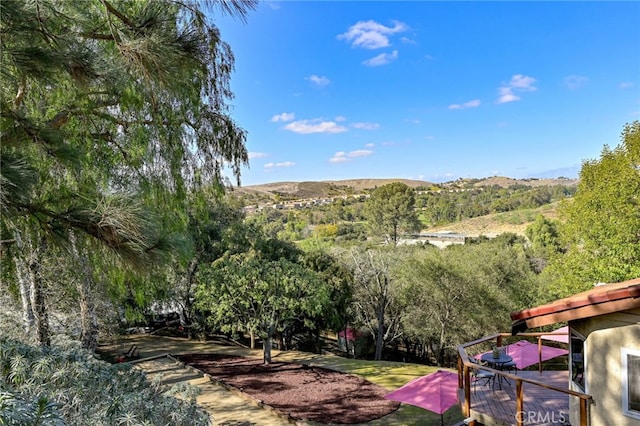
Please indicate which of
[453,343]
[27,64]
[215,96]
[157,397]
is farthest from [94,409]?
[453,343]

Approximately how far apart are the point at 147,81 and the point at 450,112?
33874mm

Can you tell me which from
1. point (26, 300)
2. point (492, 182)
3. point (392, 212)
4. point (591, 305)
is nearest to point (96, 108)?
point (26, 300)

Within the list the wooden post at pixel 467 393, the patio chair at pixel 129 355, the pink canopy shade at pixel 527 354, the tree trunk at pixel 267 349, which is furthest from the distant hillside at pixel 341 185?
the wooden post at pixel 467 393

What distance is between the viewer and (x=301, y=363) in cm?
1464

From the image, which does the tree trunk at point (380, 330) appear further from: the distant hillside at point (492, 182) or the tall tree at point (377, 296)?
the distant hillside at point (492, 182)

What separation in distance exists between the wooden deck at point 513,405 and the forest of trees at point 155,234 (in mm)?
4744

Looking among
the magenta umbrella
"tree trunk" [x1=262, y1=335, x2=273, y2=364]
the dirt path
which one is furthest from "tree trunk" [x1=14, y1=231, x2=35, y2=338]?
"tree trunk" [x1=262, y1=335, x2=273, y2=364]

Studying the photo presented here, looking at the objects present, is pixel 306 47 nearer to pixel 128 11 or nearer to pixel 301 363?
pixel 128 11

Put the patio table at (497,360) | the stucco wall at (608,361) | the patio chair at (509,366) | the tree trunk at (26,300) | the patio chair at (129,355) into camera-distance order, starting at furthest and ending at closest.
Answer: the patio chair at (129,355) → the patio chair at (509,366) → the patio table at (497,360) → the tree trunk at (26,300) → the stucco wall at (608,361)

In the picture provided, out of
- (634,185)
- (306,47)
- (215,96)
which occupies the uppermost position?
(306,47)

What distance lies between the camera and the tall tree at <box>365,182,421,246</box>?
3884 cm

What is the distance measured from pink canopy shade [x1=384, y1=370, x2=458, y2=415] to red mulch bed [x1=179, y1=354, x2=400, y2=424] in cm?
239

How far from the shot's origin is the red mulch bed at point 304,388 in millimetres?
9812

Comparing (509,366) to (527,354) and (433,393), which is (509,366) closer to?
(433,393)
